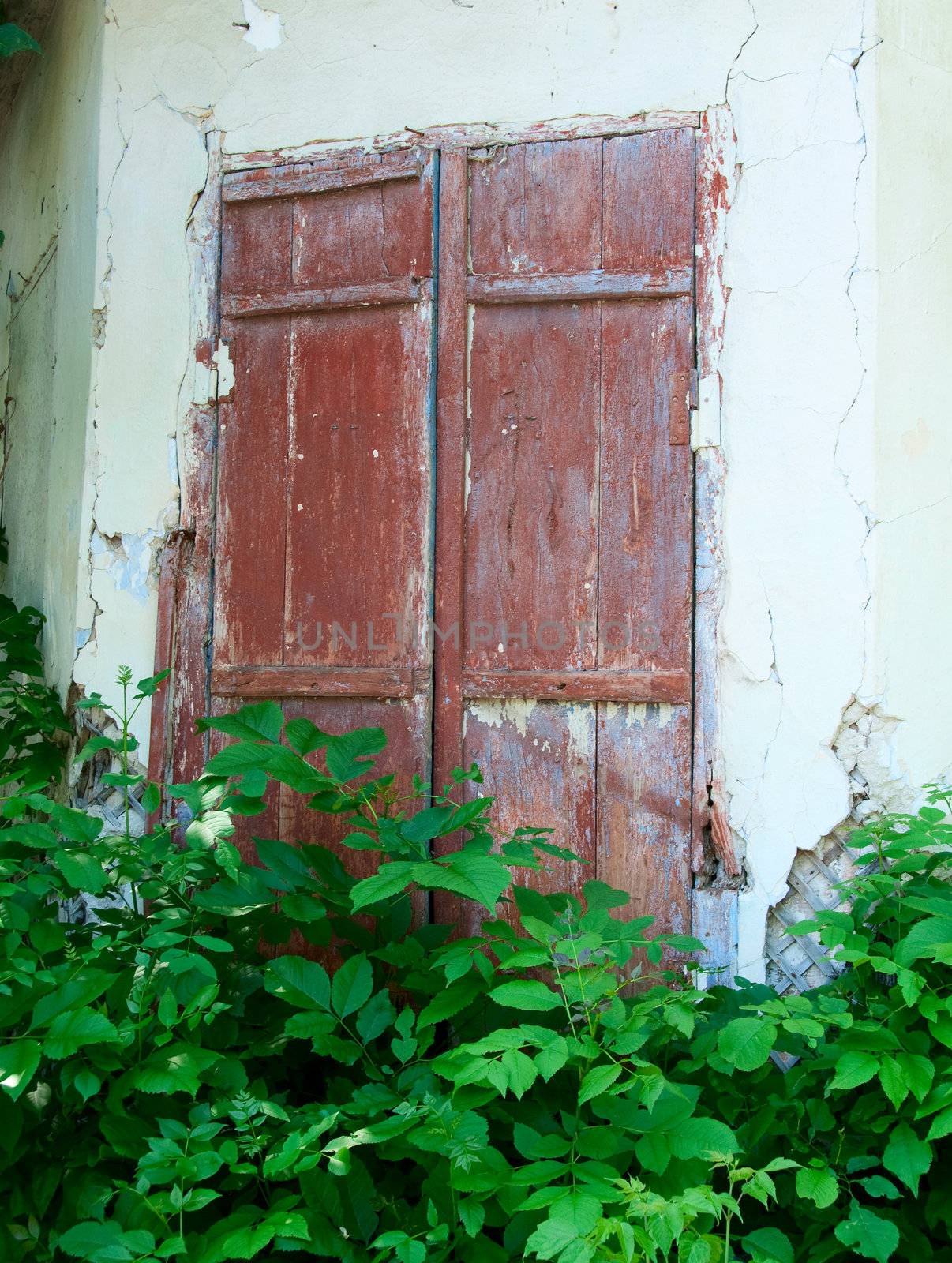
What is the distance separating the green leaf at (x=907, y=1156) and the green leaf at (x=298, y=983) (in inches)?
41.8

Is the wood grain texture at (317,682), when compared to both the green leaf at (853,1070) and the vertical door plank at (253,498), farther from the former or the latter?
the green leaf at (853,1070)

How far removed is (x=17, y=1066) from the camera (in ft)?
6.09

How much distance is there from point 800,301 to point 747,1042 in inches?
68.5

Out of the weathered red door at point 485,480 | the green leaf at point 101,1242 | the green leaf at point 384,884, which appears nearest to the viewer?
the green leaf at point 101,1242

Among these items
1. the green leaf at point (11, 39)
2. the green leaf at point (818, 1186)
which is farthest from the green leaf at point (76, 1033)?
the green leaf at point (11, 39)

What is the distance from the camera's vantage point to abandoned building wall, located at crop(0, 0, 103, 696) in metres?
3.31

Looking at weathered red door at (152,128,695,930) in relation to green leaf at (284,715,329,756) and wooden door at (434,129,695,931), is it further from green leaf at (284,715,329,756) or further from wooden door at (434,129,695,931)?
green leaf at (284,715,329,756)

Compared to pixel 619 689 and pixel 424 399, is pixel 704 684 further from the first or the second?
pixel 424 399

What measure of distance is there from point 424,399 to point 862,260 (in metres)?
1.12

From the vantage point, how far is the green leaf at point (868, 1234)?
1.89m

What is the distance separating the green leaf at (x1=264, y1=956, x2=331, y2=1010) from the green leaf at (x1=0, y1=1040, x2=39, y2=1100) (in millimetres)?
473

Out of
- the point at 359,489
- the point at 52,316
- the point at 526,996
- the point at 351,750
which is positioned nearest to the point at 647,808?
the point at 351,750

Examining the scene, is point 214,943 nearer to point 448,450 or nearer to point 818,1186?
point 818,1186

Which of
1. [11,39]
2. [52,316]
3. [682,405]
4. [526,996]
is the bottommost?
[526,996]
